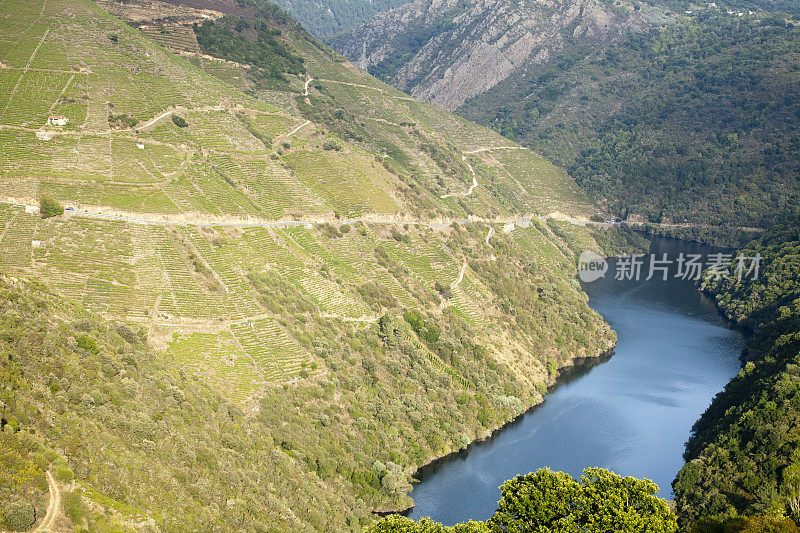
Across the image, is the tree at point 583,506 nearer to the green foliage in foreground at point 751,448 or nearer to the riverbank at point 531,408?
the green foliage in foreground at point 751,448

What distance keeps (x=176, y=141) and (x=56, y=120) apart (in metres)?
12.8

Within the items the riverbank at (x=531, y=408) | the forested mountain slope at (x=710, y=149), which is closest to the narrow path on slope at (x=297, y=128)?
the riverbank at (x=531, y=408)

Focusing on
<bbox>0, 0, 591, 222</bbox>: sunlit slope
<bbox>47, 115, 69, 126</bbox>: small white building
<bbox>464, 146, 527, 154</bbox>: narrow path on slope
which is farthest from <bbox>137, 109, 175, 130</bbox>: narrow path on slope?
<bbox>464, 146, 527, 154</bbox>: narrow path on slope

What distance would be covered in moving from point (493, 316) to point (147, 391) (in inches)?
2019

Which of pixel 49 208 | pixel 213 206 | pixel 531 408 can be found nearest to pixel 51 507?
pixel 49 208

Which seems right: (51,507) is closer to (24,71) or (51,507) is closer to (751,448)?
(751,448)

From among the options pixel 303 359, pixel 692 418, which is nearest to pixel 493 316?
pixel 692 418

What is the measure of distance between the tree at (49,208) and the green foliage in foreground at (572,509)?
42711 millimetres

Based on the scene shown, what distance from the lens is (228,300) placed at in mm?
65250

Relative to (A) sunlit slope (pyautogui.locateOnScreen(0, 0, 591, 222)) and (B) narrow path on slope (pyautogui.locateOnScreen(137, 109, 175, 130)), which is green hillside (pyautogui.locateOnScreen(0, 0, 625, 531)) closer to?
(A) sunlit slope (pyautogui.locateOnScreen(0, 0, 591, 222))

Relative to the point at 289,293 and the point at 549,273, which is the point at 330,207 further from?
the point at 549,273

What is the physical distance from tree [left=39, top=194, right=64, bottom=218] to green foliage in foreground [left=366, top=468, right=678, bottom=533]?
1682 inches

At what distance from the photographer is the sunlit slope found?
242ft

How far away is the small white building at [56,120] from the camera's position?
3108 inches
